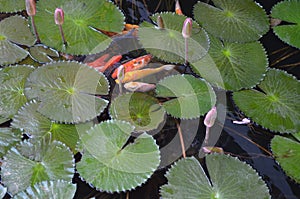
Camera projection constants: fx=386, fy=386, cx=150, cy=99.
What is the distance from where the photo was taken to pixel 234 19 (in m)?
2.00

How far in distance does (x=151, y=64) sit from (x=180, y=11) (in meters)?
Answer: 0.41

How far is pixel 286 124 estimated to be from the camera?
1675mm

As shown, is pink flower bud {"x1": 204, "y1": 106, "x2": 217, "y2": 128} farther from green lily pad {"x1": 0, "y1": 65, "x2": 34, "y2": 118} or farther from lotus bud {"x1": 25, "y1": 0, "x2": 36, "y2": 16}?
lotus bud {"x1": 25, "y1": 0, "x2": 36, "y2": 16}

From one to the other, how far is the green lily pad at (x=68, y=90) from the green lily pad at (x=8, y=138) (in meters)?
0.13

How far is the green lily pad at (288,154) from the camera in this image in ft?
5.06

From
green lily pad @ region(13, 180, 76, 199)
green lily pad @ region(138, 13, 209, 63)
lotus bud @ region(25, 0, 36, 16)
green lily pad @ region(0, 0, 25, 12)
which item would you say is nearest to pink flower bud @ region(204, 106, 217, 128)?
green lily pad @ region(138, 13, 209, 63)

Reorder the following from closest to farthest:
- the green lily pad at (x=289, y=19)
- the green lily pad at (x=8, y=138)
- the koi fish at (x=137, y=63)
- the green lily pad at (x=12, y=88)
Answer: the green lily pad at (x=8, y=138), the green lily pad at (x=12, y=88), the koi fish at (x=137, y=63), the green lily pad at (x=289, y=19)

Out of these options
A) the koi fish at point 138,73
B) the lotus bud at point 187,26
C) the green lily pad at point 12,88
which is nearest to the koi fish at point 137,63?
the koi fish at point 138,73

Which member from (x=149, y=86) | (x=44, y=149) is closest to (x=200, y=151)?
(x=149, y=86)

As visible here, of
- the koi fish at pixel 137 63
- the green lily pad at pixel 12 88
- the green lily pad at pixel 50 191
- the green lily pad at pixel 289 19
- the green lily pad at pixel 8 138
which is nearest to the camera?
the green lily pad at pixel 50 191

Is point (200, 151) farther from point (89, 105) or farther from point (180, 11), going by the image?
point (180, 11)

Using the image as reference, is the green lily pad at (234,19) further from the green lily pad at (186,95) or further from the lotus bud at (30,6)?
the lotus bud at (30,6)

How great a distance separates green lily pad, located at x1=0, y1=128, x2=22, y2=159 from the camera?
1.54 meters

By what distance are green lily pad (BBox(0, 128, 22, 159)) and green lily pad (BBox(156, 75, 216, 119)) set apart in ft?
2.03
